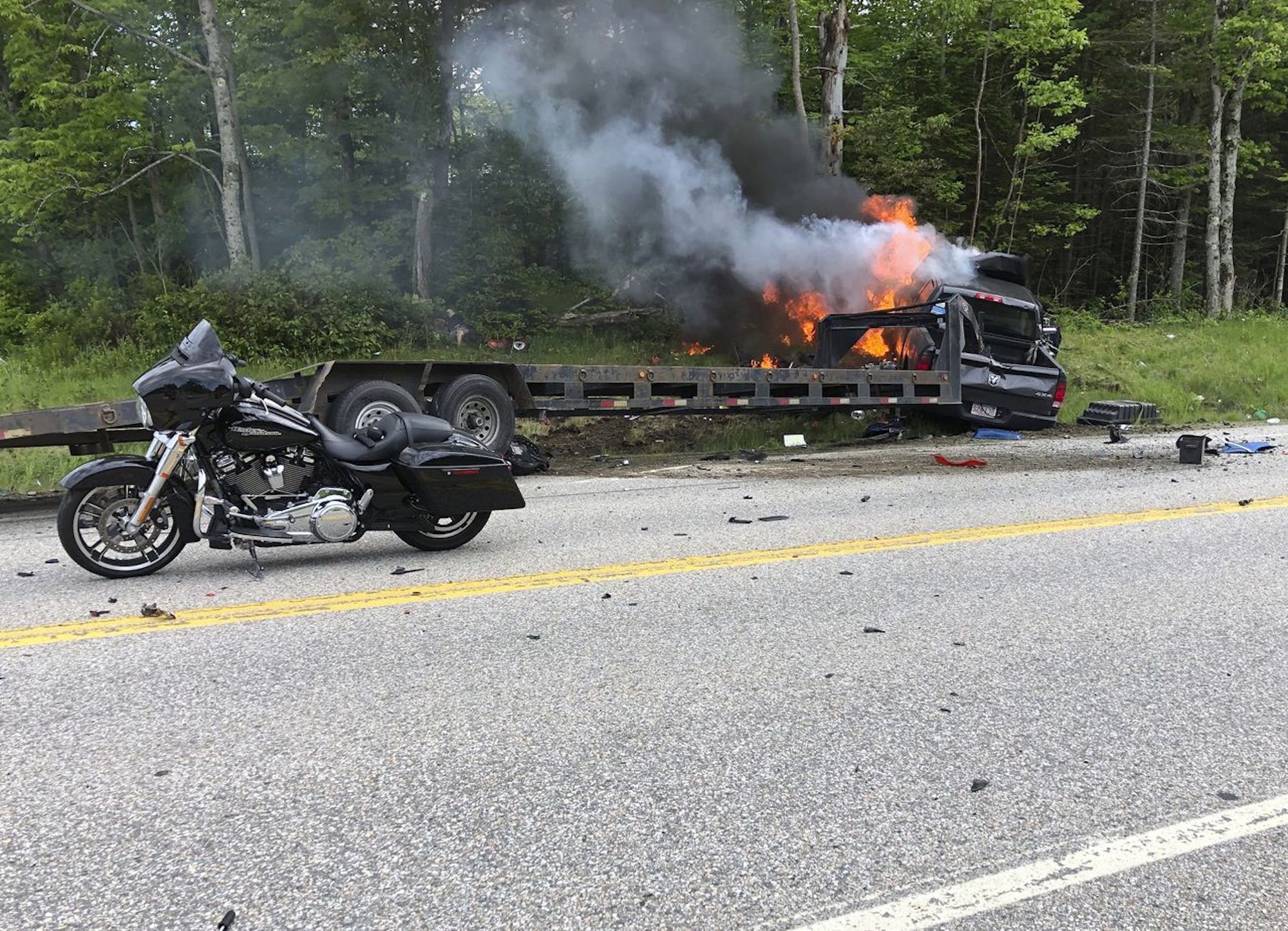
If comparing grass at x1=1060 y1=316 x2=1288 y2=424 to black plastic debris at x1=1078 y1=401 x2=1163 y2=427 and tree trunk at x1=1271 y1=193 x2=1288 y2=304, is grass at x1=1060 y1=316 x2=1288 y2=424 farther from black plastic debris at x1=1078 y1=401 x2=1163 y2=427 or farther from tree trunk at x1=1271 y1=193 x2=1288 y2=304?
tree trunk at x1=1271 y1=193 x2=1288 y2=304

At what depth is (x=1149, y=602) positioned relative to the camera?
4953mm

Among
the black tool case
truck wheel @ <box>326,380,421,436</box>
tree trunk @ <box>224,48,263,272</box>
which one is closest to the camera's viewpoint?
the black tool case

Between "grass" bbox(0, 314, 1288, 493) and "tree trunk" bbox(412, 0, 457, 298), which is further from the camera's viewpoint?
"tree trunk" bbox(412, 0, 457, 298)

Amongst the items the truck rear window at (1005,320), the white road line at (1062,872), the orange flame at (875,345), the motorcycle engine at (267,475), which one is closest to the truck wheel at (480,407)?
the motorcycle engine at (267,475)

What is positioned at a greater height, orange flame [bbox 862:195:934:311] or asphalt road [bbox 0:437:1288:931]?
orange flame [bbox 862:195:934:311]

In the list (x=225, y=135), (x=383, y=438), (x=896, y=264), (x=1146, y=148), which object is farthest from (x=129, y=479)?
(x=1146, y=148)

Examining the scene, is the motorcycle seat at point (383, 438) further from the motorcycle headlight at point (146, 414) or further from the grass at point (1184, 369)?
the grass at point (1184, 369)

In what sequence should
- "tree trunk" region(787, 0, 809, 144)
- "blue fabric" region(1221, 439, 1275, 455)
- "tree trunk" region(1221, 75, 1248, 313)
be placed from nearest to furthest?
"blue fabric" region(1221, 439, 1275, 455)
"tree trunk" region(787, 0, 809, 144)
"tree trunk" region(1221, 75, 1248, 313)

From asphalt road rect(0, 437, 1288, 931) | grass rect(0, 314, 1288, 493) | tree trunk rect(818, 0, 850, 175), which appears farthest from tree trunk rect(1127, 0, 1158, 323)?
asphalt road rect(0, 437, 1288, 931)

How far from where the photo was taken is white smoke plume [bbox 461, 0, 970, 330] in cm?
1703

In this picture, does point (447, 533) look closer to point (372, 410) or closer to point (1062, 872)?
point (372, 410)

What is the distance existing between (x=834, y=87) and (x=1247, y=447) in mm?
11900

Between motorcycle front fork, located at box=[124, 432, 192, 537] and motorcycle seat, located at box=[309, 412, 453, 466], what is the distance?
75 cm

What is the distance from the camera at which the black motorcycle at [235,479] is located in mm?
Result: 5105
